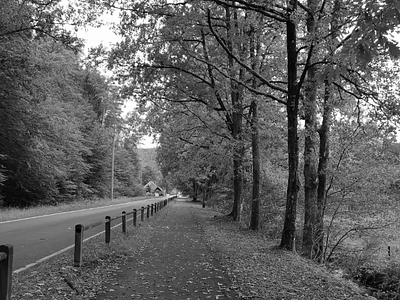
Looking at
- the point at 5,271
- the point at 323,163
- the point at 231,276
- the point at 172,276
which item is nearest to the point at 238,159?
the point at 323,163

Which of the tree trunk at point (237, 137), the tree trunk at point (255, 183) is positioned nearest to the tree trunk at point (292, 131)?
the tree trunk at point (255, 183)

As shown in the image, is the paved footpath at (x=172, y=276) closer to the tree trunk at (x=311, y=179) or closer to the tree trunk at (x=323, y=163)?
the tree trunk at (x=311, y=179)

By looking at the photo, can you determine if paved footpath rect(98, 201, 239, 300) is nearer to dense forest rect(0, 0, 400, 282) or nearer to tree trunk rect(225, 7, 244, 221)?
dense forest rect(0, 0, 400, 282)

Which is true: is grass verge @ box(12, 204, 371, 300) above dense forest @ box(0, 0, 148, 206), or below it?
below

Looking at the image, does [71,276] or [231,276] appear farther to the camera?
[231,276]

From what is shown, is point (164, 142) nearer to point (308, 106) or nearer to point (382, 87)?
point (308, 106)

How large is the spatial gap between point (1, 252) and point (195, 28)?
11772 mm

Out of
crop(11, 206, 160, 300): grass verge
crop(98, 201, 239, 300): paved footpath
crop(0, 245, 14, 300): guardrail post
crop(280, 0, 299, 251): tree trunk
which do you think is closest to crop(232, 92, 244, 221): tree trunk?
crop(280, 0, 299, 251): tree trunk

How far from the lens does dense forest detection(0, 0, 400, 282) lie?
10.8 metres

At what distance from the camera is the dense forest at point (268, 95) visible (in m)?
10.8

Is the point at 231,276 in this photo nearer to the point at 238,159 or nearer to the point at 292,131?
the point at 292,131

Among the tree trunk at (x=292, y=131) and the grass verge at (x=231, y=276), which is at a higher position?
the tree trunk at (x=292, y=131)

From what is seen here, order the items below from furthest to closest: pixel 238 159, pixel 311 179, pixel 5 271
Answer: pixel 238 159 < pixel 311 179 < pixel 5 271

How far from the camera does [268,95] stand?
12.2 m
